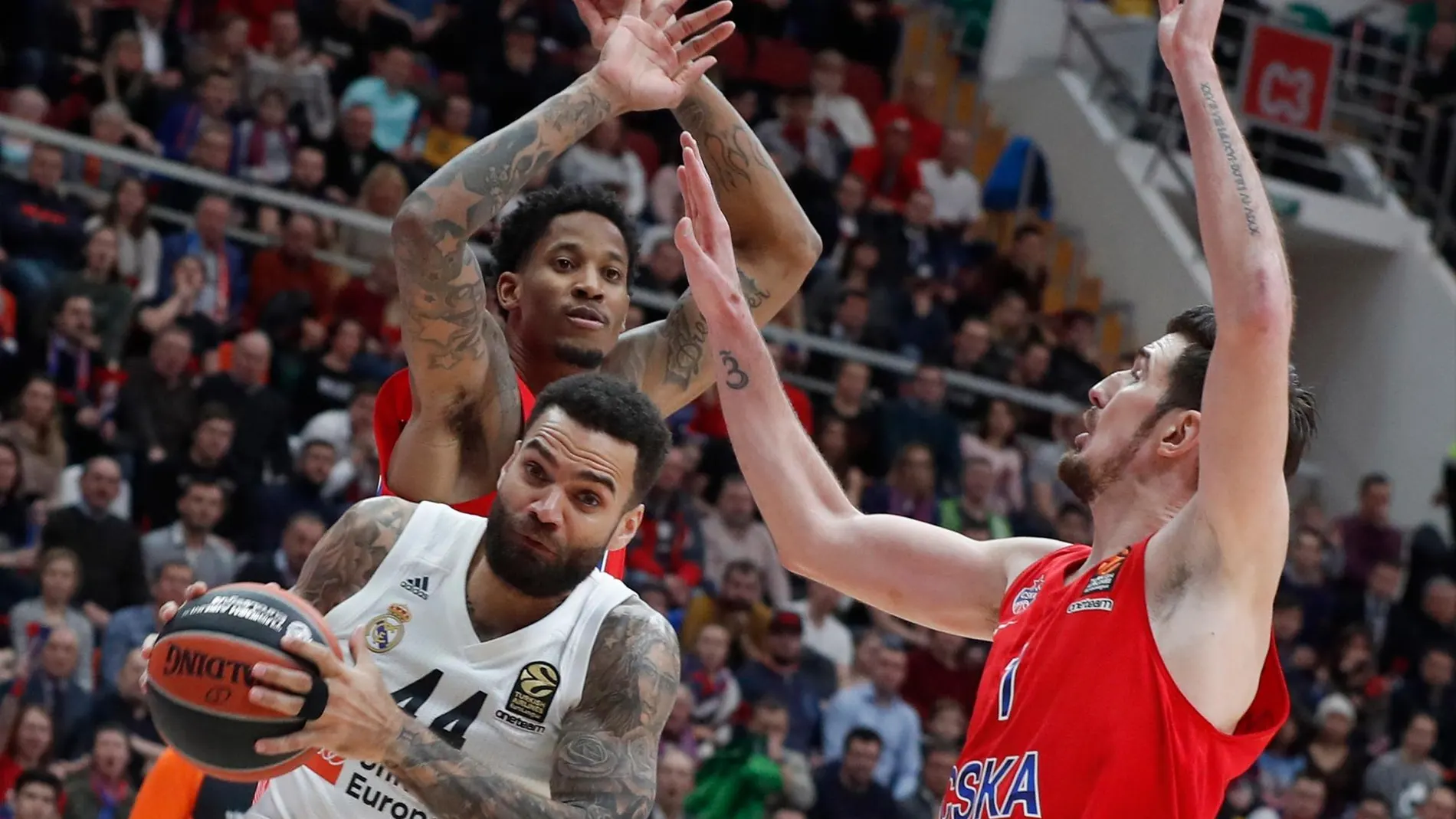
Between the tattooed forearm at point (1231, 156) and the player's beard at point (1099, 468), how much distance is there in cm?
54

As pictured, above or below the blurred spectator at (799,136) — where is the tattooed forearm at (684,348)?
above

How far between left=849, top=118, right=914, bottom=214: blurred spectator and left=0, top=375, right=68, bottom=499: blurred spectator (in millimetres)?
7381

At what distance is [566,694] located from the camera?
410 cm

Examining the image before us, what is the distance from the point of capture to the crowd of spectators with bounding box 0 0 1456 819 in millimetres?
10070

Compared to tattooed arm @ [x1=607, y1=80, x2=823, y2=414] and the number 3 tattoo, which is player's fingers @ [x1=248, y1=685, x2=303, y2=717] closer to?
the number 3 tattoo

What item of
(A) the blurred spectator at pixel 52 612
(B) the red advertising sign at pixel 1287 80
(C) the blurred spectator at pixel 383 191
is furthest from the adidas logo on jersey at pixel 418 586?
(B) the red advertising sign at pixel 1287 80

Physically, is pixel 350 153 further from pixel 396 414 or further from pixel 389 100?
pixel 396 414

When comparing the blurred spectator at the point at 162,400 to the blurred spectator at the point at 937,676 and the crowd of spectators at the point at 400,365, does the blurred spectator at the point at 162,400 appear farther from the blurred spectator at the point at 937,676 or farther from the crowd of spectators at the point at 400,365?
the blurred spectator at the point at 937,676

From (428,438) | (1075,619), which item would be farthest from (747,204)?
(1075,619)

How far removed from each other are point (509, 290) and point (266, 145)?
7.51 m

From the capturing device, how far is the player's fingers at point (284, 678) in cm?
346

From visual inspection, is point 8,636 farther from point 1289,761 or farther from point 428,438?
point 1289,761

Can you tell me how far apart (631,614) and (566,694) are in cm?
23

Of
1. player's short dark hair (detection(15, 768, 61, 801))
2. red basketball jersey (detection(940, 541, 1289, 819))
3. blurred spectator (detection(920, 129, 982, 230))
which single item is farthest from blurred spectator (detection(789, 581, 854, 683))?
red basketball jersey (detection(940, 541, 1289, 819))
